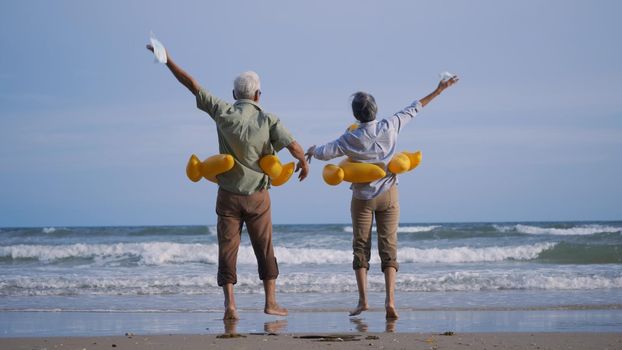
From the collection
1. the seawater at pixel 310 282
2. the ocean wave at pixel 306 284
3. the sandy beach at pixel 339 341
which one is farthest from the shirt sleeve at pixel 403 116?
the ocean wave at pixel 306 284

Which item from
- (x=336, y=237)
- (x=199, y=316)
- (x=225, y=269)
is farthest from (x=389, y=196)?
(x=336, y=237)

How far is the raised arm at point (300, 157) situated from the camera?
549cm

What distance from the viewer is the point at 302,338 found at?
186 inches

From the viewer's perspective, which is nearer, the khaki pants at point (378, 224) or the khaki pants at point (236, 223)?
the khaki pants at point (236, 223)

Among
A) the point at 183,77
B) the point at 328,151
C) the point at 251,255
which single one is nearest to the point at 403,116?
the point at 328,151

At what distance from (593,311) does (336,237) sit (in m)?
15.5

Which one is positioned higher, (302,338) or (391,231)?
(391,231)

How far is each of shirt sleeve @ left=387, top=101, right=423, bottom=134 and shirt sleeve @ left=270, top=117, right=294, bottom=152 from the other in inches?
31.3

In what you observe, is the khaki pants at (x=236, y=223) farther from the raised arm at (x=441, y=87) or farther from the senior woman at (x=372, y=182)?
the raised arm at (x=441, y=87)

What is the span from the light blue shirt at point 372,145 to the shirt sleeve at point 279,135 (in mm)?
331

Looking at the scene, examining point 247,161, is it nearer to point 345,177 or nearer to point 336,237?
point 345,177

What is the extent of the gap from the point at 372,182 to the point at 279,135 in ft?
2.73

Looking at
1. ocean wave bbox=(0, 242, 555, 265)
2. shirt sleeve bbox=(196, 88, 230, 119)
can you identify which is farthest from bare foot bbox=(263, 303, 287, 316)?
ocean wave bbox=(0, 242, 555, 265)

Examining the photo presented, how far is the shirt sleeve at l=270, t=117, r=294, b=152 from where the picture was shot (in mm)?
5488
